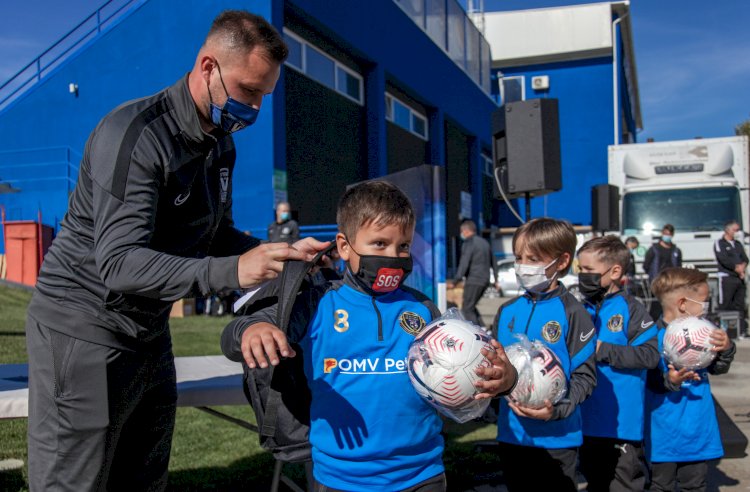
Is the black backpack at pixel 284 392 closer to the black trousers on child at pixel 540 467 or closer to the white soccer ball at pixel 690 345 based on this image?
the black trousers on child at pixel 540 467

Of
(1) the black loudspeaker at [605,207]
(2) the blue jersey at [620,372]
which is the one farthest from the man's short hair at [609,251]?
(1) the black loudspeaker at [605,207]

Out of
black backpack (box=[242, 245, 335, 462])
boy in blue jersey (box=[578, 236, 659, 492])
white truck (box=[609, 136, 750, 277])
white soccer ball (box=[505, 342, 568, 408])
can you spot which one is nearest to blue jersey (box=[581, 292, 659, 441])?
boy in blue jersey (box=[578, 236, 659, 492])

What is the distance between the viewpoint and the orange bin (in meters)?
15.2

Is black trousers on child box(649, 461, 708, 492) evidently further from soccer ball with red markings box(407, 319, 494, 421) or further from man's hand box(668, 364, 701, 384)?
soccer ball with red markings box(407, 319, 494, 421)

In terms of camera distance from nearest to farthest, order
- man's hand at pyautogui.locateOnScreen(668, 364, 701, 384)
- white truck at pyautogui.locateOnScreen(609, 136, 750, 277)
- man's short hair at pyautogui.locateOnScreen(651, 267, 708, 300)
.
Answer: man's hand at pyautogui.locateOnScreen(668, 364, 701, 384) → man's short hair at pyautogui.locateOnScreen(651, 267, 708, 300) → white truck at pyautogui.locateOnScreen(609, 136, 750, 277)

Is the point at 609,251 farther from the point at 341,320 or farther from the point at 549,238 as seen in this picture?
the point at 341,320

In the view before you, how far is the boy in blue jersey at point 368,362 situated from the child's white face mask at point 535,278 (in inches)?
44.9

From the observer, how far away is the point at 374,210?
245cm

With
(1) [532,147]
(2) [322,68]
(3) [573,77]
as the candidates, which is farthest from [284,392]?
(3) [573,77]

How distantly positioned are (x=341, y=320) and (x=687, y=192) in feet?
44.6

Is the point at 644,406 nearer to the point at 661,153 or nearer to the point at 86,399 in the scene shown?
the point at 86,399

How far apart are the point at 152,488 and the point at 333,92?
1477 centimetres

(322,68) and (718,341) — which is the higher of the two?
(322,68)

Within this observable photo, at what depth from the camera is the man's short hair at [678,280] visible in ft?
14.6
